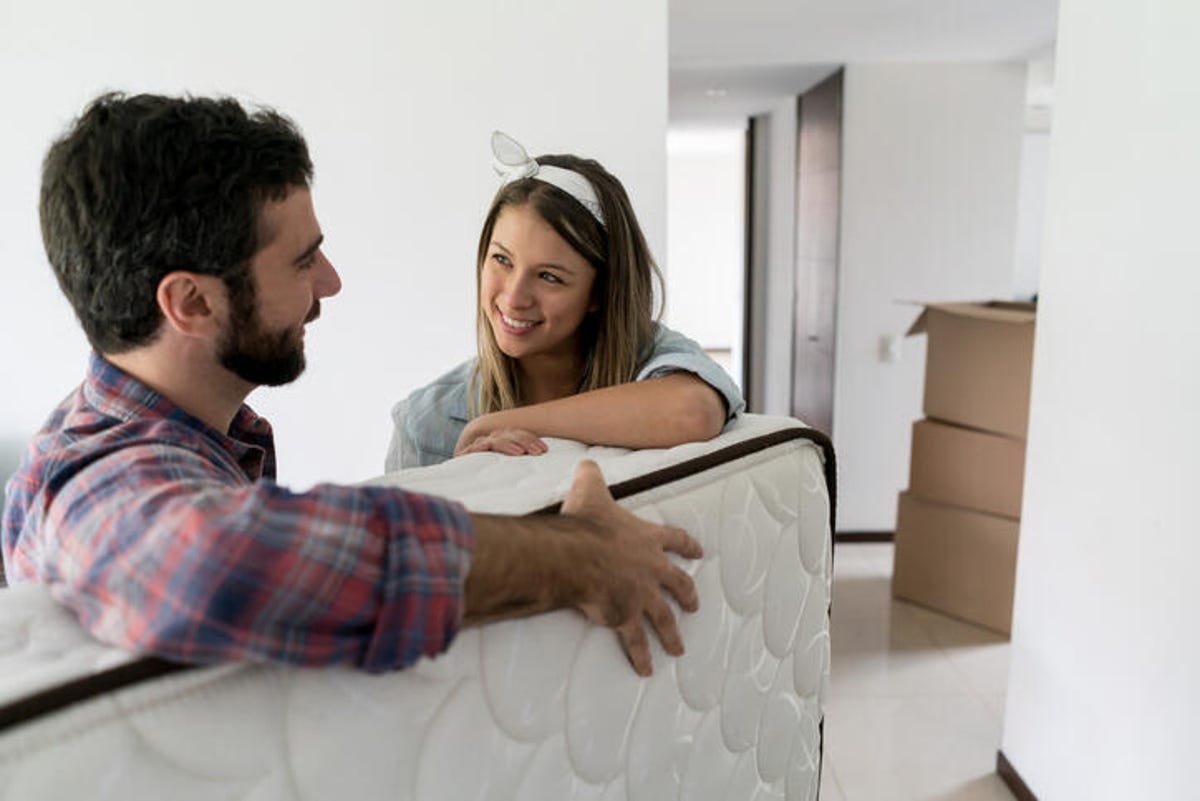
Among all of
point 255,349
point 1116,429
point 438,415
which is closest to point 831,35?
point 1116,429

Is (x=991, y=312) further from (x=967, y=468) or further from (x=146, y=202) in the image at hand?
(x=146, y=202)

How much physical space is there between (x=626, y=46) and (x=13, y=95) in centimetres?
131

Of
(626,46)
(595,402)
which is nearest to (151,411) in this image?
(595,402)

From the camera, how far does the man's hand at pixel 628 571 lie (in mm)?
642

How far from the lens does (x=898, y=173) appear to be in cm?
388

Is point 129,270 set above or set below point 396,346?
above

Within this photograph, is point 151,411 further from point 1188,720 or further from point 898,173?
point 898,173

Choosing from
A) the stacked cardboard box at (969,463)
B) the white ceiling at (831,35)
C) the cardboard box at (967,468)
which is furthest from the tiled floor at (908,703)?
the white ceiling at (831,35)

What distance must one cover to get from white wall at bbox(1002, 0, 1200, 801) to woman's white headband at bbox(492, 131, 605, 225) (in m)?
1.04

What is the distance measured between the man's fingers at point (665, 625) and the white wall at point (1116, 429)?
1.22 meters

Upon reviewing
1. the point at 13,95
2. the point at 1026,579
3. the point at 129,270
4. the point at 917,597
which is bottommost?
the point at 917,597

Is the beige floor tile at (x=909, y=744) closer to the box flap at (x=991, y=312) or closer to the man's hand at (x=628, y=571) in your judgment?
the box flap at (x=991, y=312)

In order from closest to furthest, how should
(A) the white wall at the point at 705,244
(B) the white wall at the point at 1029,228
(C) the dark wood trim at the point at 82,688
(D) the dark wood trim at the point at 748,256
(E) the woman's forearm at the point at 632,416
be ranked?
(C) the dark wood trim at the point at 82,688
(E) the woman's forearm at the point at 632,416
(D) the dark wood trim at the point at 748,256
(B) the white wall at the point at 1029,228
(A) the white wall at the point at 705,244

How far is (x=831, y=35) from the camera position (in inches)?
133
